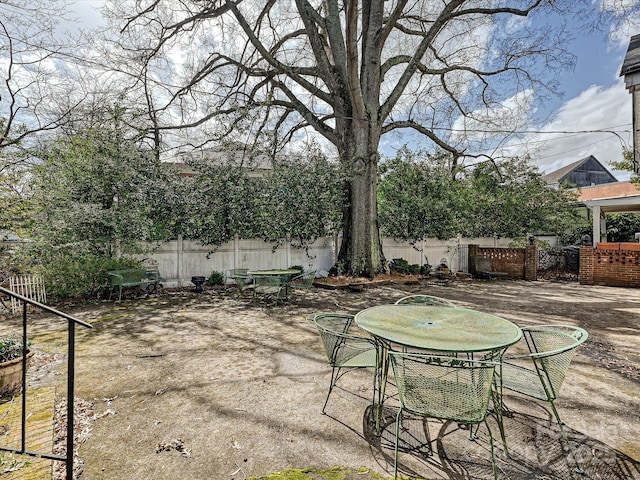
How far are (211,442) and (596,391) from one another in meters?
3.79

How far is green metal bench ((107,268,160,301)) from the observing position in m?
7.48

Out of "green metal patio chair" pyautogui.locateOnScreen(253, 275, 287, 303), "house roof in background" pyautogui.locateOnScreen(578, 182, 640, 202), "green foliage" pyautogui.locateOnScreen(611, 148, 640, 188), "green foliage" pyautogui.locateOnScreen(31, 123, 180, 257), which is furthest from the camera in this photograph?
"house roof in background" pyautogui.locateOnScreen(578, 182, 640, 202)

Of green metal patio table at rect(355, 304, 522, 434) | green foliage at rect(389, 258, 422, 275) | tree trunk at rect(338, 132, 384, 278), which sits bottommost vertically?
green foliage at rect(389, 258, 422, 275)

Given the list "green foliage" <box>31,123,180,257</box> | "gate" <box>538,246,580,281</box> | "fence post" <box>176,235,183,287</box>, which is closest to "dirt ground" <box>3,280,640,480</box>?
"green foliage" <box>31,123,180,257</box>

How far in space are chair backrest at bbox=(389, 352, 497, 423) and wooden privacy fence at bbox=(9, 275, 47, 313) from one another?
8.16 metres

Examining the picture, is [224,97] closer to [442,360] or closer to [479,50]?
[479,50]

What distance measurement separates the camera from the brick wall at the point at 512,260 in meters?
12.1

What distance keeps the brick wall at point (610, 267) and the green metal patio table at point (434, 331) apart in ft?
34.7

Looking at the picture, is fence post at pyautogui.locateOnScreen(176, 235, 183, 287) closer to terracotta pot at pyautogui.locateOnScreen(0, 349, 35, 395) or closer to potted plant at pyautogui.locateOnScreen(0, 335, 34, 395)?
potted plant at pyautogui.locateOnScreen(0, 335, 34, 395)

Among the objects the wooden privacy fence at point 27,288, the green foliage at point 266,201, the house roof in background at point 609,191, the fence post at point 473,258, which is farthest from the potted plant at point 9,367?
the house roof in background at point 609,191

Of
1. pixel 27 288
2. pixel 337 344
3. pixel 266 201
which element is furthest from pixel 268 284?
pixel 27 288

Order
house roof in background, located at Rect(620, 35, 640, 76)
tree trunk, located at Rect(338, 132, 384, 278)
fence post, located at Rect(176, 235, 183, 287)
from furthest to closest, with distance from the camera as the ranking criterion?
tree trunk, located at Rect(338, 132, 384, 278)
fence post, located at Rect(176, 235, 183, 287)
house roof in background, located at Rect(620, 35, 640, 76)

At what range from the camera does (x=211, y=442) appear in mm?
2463

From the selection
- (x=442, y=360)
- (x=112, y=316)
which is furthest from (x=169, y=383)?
(x=112, y=316)
